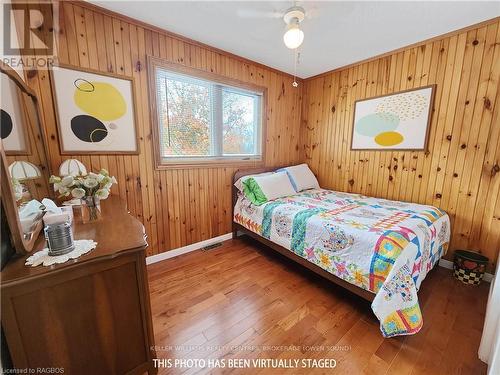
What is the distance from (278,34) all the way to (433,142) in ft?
6.65

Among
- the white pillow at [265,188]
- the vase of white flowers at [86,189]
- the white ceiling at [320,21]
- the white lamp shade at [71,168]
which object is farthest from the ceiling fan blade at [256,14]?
the white lamp shade at [71,168]

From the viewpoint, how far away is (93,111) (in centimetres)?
182

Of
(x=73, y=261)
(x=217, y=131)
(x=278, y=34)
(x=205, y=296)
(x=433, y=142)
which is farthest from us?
(x=217, y=131)

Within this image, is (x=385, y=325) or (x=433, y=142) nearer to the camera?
(x=385, y=325)

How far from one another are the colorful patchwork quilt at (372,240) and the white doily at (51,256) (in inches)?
63.5

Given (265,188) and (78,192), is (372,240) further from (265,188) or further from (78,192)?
(78,192)

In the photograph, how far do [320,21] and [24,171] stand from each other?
2.44 metres

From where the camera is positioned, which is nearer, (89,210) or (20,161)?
(20,161)

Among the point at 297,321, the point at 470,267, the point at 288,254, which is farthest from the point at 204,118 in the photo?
the point at 470,267

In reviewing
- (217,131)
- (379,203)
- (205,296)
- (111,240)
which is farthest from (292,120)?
(111,240)

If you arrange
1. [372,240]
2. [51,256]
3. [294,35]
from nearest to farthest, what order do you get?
[51,256] < [372,240] < [294,35]

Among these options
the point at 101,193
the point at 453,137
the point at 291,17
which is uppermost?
the point at 291,17

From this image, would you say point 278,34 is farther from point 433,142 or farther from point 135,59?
point 433,142

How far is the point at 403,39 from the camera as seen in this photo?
7.11 ft
